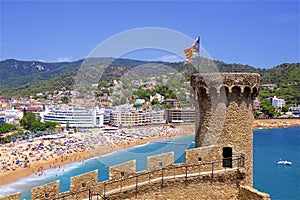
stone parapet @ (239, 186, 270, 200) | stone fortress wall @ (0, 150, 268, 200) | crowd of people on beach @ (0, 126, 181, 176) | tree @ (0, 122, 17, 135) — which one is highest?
stone fortress wall @ (0, 150, 268, 200)

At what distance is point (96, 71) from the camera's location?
13406mm

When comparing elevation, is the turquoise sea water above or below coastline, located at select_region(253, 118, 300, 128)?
below

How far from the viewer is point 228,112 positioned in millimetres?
10578

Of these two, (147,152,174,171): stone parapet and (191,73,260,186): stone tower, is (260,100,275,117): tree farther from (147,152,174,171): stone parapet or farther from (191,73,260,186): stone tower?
(147,152,174,171): stone parapet

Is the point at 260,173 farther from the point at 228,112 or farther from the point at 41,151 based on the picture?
the point at 41,151

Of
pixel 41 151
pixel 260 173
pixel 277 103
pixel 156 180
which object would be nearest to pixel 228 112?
pixel 156 180

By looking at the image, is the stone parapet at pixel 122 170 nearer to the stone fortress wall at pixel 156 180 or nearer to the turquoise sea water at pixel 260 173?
the stone fortress wall at pixel 156 180

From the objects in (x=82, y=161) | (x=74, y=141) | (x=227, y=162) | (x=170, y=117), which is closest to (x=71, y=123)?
(x=74, y=141)

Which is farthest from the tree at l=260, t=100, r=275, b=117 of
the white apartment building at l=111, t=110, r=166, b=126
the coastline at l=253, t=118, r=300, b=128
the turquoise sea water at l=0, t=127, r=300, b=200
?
the white apartment building at l=111, t=110, r=166, b=126

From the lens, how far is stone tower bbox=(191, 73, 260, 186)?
10.5 m

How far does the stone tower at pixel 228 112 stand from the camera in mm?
10492

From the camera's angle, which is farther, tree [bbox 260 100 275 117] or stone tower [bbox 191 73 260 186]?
tree [bbox 260 100 275 117]

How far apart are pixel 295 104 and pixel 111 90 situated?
145 m

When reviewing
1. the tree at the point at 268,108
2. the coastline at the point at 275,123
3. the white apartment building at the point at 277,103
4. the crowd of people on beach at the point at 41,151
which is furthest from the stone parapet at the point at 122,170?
the white apartment building at the point at 277,103
